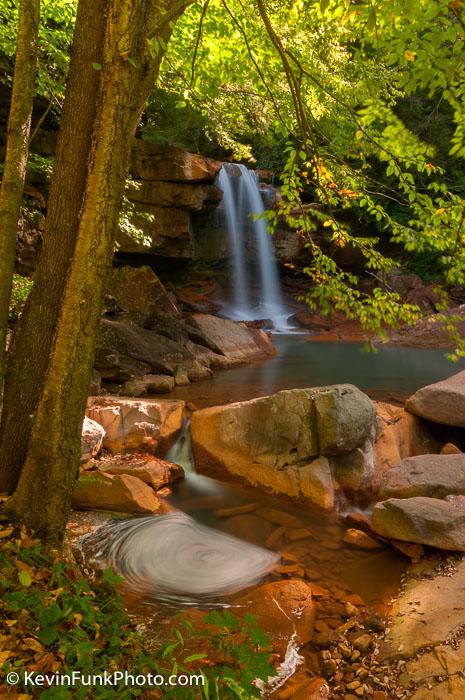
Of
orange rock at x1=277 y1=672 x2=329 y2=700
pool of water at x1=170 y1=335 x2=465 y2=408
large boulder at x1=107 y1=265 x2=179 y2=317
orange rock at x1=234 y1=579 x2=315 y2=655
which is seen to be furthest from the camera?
large boulder at x1=107 y1=265 x2=179 y2=317

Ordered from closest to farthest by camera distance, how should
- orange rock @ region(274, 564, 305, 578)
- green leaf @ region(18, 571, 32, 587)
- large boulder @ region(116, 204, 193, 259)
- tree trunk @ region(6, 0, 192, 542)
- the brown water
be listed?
green leaf @ region(18, 571, 32, 587) → tree trunk @ region(6, 0, 192, 542) → the brown water → orange rock @ region(274, 564, 305, 578) → large boulder @ region(116, 204, 193, 259)

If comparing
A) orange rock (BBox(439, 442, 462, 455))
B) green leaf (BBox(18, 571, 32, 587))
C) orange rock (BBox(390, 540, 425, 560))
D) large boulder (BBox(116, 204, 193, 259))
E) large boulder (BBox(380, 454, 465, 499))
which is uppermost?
large boulder (BBox(116, 204, 193, 259))

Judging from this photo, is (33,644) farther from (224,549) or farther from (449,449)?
(449,449)

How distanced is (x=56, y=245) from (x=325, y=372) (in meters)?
10.4

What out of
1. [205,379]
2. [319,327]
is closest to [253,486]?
[205,379]

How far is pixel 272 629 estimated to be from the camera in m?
3.63

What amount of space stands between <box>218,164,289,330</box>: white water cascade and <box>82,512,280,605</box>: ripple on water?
48.5 feet

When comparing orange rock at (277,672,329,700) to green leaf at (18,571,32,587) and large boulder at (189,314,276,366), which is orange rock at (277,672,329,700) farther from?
large boulder at (189,314,276,366)

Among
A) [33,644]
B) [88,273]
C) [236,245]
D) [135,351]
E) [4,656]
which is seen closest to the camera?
[4,656]

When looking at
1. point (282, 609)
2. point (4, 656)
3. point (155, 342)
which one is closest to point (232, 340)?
point (155, 342)

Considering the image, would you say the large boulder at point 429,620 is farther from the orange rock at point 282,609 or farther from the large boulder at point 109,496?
the large boulder at point 109,496

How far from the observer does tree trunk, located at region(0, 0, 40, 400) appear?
3.36 metres

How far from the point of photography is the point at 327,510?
5.68 metres

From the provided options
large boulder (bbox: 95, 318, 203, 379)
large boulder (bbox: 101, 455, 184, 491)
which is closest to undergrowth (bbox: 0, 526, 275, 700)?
large boulder (bbox: 101, 455, 184, 491)
